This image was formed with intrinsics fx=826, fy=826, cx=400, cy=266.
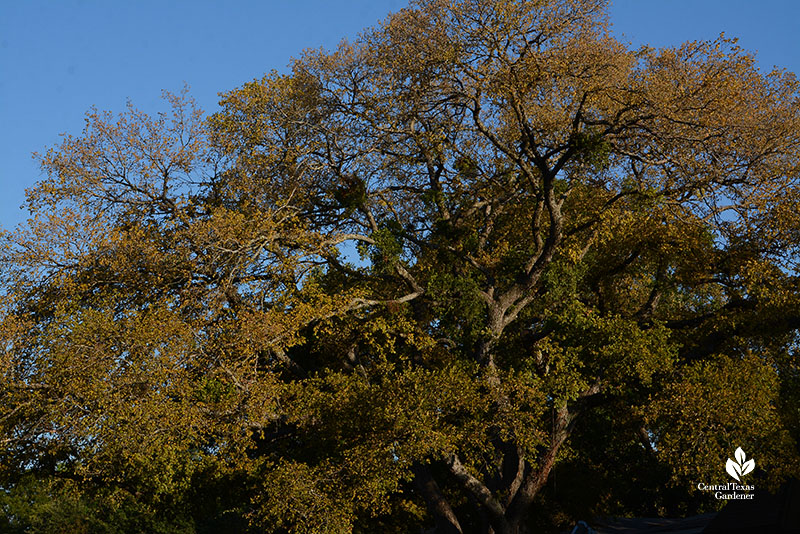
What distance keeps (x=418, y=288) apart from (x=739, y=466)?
29.3ft

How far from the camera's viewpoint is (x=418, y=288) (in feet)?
73.1

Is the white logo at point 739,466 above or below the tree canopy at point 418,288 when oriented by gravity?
below

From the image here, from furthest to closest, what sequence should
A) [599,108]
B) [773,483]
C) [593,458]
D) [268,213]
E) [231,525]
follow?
[231,525]
[593,458]
[599,108]
[268,213]
[773,483]

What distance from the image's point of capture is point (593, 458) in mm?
27672

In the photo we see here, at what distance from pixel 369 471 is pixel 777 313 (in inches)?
412

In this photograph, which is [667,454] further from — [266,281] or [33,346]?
[33,346]

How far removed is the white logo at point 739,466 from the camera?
18.4 m

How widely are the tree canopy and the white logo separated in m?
0.25

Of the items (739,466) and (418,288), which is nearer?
(739,466)

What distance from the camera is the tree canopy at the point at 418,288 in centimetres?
1828

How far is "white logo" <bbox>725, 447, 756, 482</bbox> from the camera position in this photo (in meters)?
18.4

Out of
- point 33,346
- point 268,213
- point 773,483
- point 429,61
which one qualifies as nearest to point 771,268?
point 773,483

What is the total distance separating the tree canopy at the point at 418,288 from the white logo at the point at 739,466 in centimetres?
25

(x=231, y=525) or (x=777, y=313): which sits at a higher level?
(x=777, y=313)
